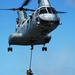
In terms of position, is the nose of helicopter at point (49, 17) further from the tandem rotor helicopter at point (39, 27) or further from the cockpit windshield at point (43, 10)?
the cockpit windshield at point (43, 10)

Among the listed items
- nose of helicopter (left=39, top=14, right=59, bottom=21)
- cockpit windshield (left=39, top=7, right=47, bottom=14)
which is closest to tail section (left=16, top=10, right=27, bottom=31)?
cockpit windshield (left=39, top=7, right=47, bottom=14)

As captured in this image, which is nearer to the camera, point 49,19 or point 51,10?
point 49,19

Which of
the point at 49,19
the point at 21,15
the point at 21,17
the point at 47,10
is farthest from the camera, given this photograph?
the point at 21,15

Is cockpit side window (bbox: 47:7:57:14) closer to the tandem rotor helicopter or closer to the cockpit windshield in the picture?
the tandem rotor helicopter

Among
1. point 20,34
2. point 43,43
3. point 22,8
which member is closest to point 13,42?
point 20,34

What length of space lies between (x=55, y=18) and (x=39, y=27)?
2.78 metres

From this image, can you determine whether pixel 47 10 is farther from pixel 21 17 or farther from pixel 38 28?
pixel 21 17

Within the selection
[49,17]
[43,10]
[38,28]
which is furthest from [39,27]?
[43,10]

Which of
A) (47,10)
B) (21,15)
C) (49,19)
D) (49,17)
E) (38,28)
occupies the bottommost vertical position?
(38,28)

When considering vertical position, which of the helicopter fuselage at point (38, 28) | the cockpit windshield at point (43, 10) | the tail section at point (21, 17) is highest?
the tail section at point (21, 17)

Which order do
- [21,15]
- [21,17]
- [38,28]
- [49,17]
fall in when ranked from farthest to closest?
[21,15] → [21,17] → [38,28] → [49,17]

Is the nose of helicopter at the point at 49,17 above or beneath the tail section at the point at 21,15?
beneath

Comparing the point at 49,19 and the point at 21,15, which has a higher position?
the point at 21,15

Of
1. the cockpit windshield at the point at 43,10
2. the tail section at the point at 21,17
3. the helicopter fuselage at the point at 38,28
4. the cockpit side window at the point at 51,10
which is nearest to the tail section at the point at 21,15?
the tail section at the point at 21,17
